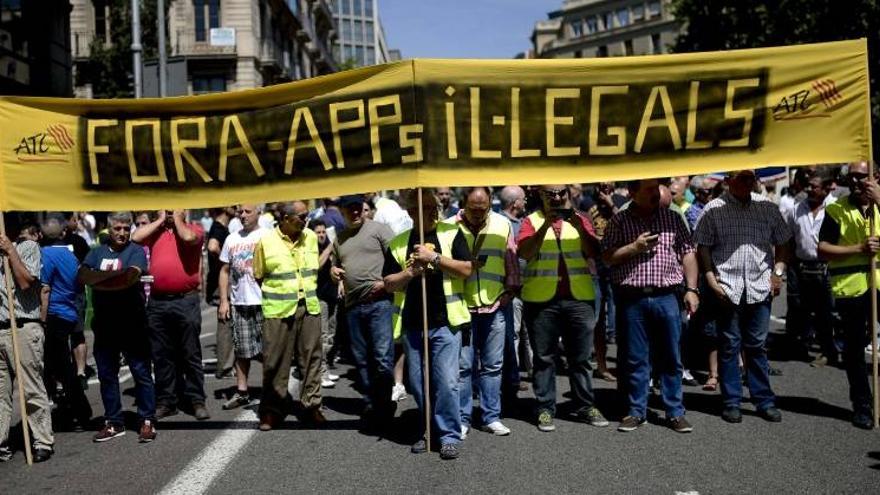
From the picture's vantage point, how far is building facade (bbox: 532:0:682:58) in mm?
79875

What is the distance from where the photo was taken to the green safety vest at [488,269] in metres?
6.42

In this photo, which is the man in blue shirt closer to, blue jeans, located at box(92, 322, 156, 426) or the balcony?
blue jeans, located at box(92, 322, 156, 426)

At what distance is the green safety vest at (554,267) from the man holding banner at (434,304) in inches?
29.8

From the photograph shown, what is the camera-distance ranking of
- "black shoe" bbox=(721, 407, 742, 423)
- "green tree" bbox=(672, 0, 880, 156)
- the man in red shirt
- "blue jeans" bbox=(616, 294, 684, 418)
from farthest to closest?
"green tree" bbox=(672, 0, 880, 156), the man in red shirt, "black shoe" bbox=(721, 407, 742, 423), "blue jeans" bbox=(616, 294, 684, 418)

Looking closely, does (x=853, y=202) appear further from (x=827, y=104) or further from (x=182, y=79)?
(x=182, y=79)

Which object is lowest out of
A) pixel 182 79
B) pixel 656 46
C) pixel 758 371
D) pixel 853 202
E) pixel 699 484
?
pixel 699 484

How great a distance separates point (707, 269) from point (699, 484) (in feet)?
7.15

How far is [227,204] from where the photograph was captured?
6.52 metres

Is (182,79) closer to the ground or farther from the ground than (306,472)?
farther from the ground

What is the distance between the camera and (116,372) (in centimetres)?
681

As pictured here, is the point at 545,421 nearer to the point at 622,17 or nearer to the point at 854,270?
the point at 854,270

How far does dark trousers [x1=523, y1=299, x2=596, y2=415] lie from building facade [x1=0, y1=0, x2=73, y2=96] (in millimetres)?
16303

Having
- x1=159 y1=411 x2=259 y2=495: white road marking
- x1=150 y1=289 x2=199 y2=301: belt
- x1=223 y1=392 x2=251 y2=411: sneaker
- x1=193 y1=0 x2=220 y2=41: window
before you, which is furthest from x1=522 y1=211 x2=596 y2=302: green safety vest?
x1=193 y1=0 x2=220 y2=41: window

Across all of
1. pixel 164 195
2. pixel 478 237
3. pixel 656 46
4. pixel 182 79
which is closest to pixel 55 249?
pixel 164 195
